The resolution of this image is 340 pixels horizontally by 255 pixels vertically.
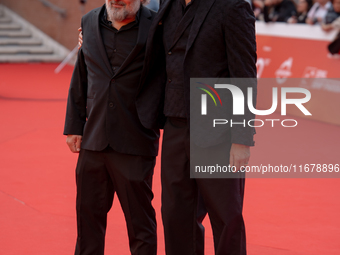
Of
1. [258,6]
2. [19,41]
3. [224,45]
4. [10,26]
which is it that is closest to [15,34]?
[19,41]

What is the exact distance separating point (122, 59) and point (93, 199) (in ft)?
2.57

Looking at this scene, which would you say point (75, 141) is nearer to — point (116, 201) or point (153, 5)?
point (153, 5)

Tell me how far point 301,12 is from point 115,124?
23.5 feet

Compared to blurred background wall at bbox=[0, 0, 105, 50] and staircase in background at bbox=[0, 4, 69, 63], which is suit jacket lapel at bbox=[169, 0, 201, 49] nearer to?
blurred background wall at bbox=[0, 0, 105, 50]

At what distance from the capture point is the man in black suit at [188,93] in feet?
7.31

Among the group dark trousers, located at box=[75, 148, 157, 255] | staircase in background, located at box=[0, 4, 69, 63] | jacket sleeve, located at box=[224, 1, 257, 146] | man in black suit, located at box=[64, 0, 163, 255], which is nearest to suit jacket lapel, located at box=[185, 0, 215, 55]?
jacket sleeve, located at box=[224, 1, 257, 146]

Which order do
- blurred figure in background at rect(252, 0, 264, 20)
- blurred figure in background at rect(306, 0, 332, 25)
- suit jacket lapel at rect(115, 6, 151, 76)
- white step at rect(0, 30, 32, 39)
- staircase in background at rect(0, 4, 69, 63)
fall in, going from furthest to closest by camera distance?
white step at rect(0, 30, 32, 39) → staircase in background at rect(0, 4, 69, 63) → blurred figure in background at rect(252, 0, 264, 20) → blurred figure in background at rect(306, 0, 332, 25) → suit jacket lapel at rect(115, 6, 151, 76)

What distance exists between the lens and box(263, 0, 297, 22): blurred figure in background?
8.98 m

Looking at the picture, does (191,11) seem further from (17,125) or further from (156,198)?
(17,125)

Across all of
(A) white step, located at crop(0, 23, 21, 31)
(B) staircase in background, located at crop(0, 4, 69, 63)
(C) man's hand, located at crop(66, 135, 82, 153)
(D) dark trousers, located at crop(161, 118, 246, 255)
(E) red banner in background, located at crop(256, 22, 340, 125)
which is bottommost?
(B) staircase in background, located at crop(0, 4, 69, 63)

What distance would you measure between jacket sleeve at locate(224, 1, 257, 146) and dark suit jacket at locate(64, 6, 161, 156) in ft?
1.46

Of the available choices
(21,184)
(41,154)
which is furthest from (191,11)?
(41,154)

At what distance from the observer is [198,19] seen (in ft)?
7.47

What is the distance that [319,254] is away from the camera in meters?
3.23
